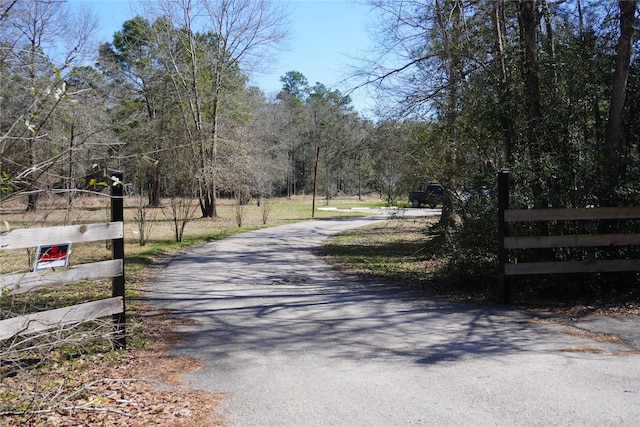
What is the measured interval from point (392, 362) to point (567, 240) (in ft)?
13.2

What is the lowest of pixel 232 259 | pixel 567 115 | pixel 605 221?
pixel 232 259

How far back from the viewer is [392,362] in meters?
5.67

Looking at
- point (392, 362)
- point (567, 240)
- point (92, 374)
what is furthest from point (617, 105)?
point (92, 374)

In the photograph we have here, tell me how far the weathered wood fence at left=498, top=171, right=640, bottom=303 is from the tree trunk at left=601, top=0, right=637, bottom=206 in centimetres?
58

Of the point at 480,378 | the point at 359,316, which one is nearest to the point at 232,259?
the point at 359,316

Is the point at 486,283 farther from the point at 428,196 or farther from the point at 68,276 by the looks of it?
the point at 68,276

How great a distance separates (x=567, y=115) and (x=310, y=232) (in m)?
16.3

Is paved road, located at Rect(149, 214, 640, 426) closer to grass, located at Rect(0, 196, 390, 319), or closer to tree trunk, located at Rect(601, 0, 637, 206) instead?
grass, located at Rect(0, 196, 390, 319)

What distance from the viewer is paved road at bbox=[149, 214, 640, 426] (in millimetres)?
4352

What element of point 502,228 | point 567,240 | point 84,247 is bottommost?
point 84,247

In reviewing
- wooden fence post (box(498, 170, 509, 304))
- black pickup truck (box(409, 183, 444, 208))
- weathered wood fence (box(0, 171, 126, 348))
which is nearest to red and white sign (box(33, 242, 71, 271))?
→ weathered wood fence (box(0, 171, 126, 348))

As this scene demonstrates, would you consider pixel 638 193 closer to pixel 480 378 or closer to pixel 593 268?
pixel 593 268

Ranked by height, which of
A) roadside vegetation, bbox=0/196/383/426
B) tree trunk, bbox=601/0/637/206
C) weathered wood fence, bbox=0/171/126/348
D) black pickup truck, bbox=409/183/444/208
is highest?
tree trunk, bbox=601/0/637/206

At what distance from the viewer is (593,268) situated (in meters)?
8.30
